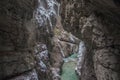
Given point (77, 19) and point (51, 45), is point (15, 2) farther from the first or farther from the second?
point (51, 45)

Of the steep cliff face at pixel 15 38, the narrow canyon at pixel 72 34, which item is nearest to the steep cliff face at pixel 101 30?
the narrow canyon at pixel 72 34

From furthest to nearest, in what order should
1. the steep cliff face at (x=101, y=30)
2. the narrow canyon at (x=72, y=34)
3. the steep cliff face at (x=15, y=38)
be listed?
the steep cliff face at (x=15, y=38) < the narrow canyon at (x=72, y=34) < the steep cliff face at (x=101, y=30)

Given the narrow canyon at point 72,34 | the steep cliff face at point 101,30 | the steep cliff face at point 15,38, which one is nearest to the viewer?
→ the steep cliff face at point 101,30

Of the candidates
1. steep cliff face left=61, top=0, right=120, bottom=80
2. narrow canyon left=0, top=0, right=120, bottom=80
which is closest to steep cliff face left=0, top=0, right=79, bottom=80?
narrow canyon left=0, top=0, right=120, bottom=80

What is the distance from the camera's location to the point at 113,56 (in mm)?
7332

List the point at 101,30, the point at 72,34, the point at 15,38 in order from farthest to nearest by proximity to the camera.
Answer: the point at 72,34, the point at 15,38, the point at 101,30

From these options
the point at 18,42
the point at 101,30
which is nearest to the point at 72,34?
the point at 18,42

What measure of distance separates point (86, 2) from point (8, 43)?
4.66 meters

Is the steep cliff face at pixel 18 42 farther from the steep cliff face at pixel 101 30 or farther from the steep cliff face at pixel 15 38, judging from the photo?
the steep cliff face at pixel 101 30

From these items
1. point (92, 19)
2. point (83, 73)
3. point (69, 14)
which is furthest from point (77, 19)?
point (83, 73)

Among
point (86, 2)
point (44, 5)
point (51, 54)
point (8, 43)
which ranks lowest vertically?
point (51, 54)

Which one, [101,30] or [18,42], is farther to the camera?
[18,42]

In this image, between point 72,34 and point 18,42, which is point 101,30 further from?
point 18,42

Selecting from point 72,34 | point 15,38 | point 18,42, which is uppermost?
point 72,34
